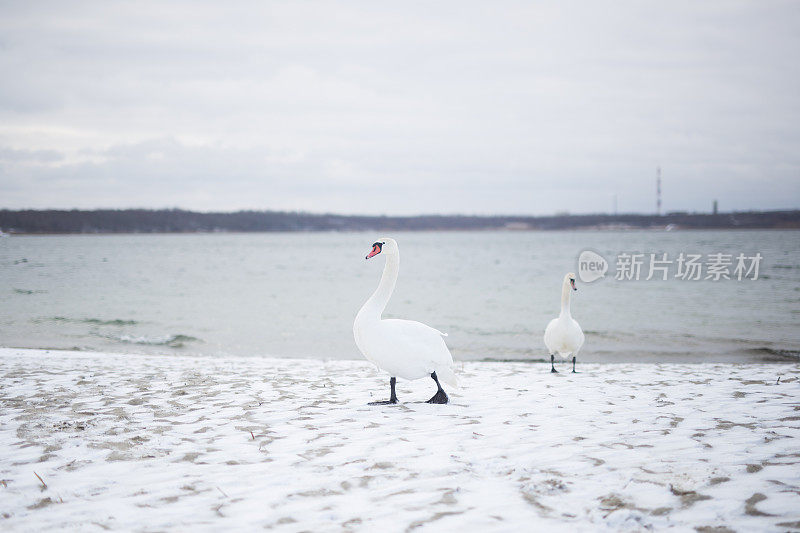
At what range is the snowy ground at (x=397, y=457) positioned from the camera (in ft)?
12.7

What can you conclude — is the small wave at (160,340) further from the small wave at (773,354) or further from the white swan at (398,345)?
the small wave at (773,354)

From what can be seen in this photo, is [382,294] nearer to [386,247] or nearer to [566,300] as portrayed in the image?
[386,247]

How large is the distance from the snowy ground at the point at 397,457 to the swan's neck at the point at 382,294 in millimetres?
1223

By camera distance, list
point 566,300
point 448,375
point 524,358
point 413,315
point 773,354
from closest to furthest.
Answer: point 448,375, point 566,300, point 524,358, point 773,354, point 413,315

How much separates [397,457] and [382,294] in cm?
246

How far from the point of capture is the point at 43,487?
4312 millimetres

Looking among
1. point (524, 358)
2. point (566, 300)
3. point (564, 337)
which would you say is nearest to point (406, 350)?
point (564, 337)

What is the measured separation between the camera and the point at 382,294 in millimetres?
7039

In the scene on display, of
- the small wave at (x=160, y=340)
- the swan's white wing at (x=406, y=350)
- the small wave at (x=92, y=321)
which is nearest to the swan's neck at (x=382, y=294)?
the swan's white wing at (x=406, y=350)

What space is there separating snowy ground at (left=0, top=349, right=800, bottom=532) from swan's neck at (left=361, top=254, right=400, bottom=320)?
1.22 m

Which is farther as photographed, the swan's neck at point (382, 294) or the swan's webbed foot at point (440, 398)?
the swan's webbed foot at point (440, 398)

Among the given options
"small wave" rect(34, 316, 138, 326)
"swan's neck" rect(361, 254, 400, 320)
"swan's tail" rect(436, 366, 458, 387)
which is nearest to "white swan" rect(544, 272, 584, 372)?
"swan's tail" rect(436, 366, 458, 387)

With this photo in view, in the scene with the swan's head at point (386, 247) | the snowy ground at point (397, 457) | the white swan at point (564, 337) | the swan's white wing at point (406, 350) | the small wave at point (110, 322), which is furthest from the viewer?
the small wave at point (110, 322)

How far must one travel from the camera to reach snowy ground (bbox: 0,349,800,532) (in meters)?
3.88
